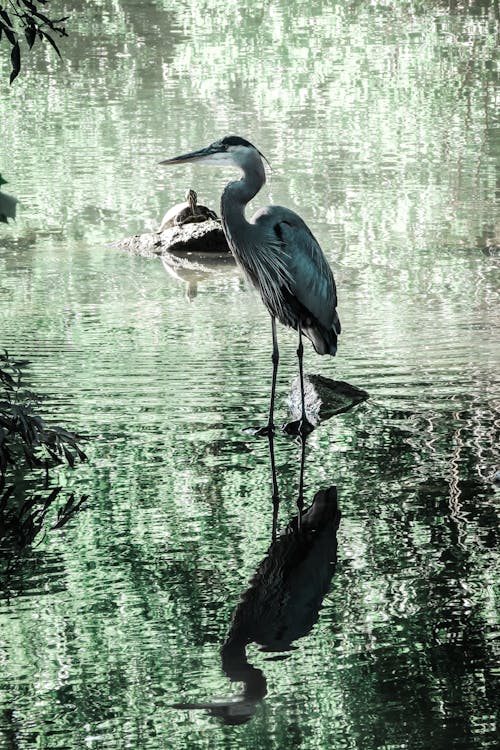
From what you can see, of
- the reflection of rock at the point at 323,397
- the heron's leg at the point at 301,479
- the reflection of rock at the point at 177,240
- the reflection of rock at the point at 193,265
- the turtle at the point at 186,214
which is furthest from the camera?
the turtle at the point at 186,214

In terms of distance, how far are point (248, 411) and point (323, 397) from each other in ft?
1.32

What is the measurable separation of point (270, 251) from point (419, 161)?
7623mm

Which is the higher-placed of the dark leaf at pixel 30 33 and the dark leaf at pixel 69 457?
the dark leaf at pixel 30 33

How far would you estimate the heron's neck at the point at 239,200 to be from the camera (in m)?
6.97

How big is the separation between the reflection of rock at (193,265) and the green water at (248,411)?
0.14m

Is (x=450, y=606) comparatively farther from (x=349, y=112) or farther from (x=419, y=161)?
(x=349, y=112)

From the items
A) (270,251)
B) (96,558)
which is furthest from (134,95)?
(96,558)

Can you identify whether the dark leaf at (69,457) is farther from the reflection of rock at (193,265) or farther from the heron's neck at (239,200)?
the reflection of rock at (193,265)

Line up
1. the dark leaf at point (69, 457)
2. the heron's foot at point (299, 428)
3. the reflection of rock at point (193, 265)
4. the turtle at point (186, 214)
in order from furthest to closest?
the turtle at point (186, 214) → the reflection of rock at point (193, 265) → the heron's foot at point (299, 428) → the dark leaf at point (69, 457)

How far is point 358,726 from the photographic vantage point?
3.77 m

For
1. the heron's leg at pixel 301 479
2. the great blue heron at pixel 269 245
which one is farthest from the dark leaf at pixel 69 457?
the great blue heron at pixel 269 245

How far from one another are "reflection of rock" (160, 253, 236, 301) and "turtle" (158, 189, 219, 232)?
43 centimetres

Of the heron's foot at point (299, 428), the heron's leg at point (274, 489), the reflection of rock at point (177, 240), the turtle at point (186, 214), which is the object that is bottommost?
the reflection of rock at point (177, 240)

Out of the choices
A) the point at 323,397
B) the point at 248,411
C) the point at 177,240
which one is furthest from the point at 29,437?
the point at 177,240
